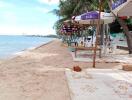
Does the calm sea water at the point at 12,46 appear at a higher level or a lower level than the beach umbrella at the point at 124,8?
lower

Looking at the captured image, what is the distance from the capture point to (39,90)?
7.71 metres

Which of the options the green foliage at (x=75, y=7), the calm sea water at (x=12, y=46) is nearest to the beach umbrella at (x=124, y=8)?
the calm sea water at (x=12, y=46)

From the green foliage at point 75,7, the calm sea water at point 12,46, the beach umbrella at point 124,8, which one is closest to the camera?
the beach umbrella at point 124,8

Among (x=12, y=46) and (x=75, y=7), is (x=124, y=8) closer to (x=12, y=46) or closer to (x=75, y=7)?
(x=75, y=7)

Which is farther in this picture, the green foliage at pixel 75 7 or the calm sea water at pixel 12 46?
the green foliage at pixel 75 7

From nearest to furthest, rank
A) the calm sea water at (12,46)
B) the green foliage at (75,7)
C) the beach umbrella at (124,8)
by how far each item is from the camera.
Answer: the beach umbrella at (124,8), the calm sea water at (12,46), the green foliage at (75,7)

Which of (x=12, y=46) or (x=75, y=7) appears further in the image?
(x=12, y=46)

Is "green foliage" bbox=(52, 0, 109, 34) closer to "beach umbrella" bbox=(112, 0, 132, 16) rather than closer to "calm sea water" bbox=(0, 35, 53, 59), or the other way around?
"calm sea water" bbox=(0, 35, 53, 59)

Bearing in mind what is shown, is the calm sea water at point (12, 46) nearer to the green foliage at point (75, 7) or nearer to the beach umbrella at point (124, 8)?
the green foliage at point (75, 7)

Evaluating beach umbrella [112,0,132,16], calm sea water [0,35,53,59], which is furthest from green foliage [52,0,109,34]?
beach umbrella [112,0,132,16]

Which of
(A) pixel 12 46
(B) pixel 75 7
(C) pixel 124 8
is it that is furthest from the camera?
(A) pixel 12 46

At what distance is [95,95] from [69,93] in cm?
55

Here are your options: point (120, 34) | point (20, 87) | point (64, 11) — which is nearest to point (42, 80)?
point (20, 87)

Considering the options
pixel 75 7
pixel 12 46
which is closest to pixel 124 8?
pixel 75 7
